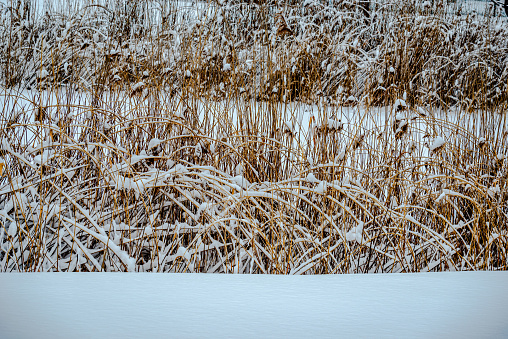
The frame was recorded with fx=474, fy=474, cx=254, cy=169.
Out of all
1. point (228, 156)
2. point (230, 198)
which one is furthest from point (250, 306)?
point (228, 156)

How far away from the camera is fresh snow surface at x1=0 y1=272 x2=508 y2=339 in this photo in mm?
888

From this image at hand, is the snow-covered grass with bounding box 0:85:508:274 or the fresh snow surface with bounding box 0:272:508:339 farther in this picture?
the snow-covered grass with bounding box 0:85:508:274

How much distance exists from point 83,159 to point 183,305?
2.71 feet

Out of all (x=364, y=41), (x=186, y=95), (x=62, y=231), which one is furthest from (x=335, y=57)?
(x=62, y=231)

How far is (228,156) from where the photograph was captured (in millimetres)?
1698

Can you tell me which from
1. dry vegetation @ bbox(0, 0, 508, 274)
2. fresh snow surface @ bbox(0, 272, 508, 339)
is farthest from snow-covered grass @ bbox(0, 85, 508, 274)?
fresh snow surface @ bbox(0, 272, 508, 339)

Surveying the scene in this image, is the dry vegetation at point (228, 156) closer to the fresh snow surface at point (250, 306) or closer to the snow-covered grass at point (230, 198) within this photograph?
the snow-covered grass at point (230, 198)

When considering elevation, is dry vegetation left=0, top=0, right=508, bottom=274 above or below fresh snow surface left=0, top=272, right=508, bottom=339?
above

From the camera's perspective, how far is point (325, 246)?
1576 mm

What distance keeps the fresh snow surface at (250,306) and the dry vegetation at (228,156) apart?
0.21 m

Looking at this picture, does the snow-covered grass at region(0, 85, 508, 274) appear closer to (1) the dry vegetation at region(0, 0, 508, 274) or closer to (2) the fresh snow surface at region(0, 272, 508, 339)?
(1) the dry vegetation at region(0, 0, 508, 274)

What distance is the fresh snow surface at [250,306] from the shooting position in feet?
2.91

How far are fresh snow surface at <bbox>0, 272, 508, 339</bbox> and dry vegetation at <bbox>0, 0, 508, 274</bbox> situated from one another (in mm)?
215

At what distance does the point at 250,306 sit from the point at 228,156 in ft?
2.49
